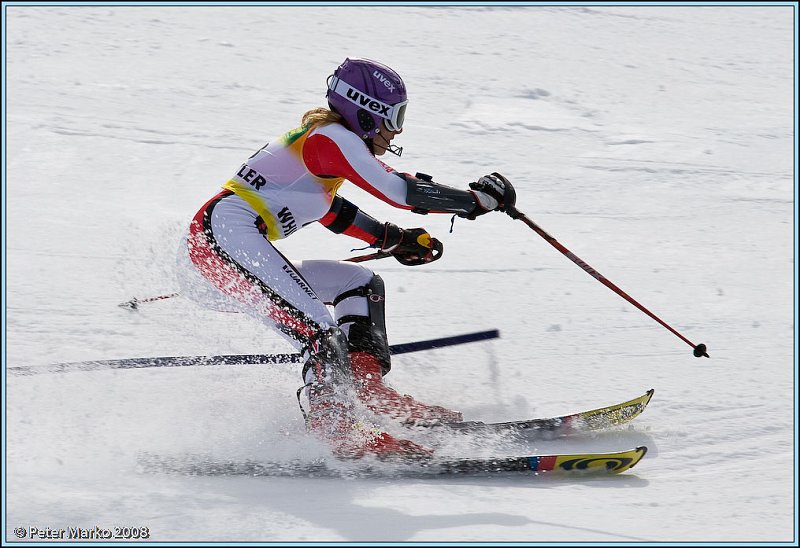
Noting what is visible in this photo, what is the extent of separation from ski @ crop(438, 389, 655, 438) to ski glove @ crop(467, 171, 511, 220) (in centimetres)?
109

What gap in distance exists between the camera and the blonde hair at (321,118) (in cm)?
447

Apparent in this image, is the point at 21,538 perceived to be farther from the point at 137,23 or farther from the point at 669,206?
the point at 137,23

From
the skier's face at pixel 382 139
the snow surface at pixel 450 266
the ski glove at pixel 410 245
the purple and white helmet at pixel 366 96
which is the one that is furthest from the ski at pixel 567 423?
the purple and white helmet at pixel 366 96

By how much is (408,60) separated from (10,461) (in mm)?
8744

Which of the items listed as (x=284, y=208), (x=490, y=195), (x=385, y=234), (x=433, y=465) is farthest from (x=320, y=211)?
(x=433, y=465)

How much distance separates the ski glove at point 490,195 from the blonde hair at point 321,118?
29.9 inches

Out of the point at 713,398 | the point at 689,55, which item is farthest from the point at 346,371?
the point at 689,55

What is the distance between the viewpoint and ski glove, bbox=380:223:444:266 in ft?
16.8

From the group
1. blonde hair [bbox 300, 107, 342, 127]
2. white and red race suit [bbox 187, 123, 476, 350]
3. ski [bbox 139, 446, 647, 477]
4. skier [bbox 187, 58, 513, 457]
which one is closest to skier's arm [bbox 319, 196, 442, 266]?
skier [bbox 187, 58, 513, 457]

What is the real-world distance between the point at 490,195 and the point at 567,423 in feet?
4.17

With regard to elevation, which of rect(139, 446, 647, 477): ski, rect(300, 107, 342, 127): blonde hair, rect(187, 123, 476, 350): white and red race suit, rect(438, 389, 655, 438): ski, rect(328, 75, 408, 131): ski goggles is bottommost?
rect(139, 446, 647, 477): ski

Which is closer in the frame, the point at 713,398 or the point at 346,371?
the point at 346,371

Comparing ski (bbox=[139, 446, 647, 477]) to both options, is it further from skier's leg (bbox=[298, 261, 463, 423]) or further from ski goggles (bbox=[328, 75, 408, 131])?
ski goggles (bbox=[328, 75, 408, 131])

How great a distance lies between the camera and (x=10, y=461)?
4184 millimetres
